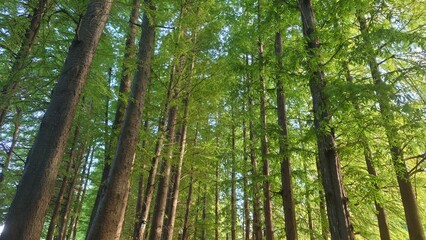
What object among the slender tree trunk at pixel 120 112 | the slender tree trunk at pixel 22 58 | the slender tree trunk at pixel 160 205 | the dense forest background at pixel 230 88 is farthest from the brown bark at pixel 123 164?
the slender tree trunk at pixel 22 58

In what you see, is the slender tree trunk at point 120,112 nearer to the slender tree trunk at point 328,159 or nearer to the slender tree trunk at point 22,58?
the slender tree trunk at point 22,58

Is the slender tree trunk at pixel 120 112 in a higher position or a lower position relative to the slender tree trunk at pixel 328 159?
higher

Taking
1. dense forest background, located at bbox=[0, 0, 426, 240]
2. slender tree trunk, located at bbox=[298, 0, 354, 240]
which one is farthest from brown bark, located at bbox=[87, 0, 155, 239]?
slender tree trunk, located at bbox=[298, 0, 354, 240]

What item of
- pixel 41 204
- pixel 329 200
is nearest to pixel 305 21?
pixel 329 200

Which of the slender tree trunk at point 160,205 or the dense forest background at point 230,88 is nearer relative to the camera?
the dense forest background at point 230,88

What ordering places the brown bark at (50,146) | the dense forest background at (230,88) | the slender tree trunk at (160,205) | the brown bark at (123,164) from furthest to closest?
the slender tree trunk at (160,205)
the brown bark at (123,164)
the dense forest background at (230,88)
the brown bark at (50,146)

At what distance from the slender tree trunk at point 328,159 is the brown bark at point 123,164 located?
3072mm

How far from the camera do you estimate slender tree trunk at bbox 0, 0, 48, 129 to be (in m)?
5.25

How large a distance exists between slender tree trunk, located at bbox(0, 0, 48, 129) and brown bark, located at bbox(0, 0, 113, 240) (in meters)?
1.56

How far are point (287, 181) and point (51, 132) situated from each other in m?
5.47

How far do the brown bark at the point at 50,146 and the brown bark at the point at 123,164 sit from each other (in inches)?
67.7

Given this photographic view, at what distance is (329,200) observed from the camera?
156 inches

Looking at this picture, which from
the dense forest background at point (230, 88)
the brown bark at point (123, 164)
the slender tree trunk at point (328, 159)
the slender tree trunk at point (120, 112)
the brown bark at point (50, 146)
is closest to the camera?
the brown bark at point (50, 146)

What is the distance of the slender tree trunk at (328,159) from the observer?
3.76 metres
